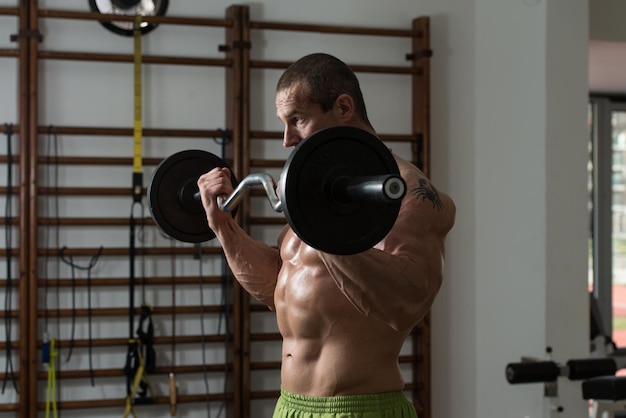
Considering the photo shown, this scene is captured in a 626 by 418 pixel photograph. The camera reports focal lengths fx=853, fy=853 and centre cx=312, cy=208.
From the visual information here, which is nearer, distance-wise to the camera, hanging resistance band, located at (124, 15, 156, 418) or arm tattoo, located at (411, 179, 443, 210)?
arm tattoo, located at (411, 179, 443, 210)

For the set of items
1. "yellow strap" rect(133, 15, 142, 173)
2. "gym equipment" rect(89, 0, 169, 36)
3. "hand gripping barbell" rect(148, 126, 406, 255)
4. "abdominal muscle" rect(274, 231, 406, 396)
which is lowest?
"abdominal muscle" rect(274, 231, 406, 396)

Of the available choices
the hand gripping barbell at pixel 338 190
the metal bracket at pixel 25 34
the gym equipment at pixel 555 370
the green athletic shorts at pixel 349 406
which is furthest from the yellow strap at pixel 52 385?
the hand gripping barbell at pixel 338 190

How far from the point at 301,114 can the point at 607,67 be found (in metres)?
4.04

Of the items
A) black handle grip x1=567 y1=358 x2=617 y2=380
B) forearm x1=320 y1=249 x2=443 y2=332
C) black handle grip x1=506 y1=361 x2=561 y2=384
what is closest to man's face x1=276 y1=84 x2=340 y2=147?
forearm x1=320 y1=249 x2=443 y2=332

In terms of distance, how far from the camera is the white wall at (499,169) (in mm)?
4055

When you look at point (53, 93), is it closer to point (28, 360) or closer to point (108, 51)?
point (108, 51)

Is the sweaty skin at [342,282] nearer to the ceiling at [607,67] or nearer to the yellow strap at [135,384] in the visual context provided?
the yellow strap at [135,384]

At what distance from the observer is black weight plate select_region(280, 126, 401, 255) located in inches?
53.8

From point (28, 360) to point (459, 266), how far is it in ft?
7.42

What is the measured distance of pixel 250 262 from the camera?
211cm

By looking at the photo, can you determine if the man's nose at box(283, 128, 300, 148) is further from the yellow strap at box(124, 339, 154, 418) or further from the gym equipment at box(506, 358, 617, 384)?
the yellow strap at box(124, 339, 154, 418)

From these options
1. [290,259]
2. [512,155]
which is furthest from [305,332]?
[512,155]

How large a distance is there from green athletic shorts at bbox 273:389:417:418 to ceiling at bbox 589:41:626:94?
10.9 feet

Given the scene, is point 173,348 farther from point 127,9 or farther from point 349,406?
point 349,406
